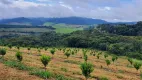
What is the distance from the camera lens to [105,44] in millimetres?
152125

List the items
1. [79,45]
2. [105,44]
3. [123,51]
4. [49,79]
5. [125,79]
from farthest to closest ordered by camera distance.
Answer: [79,45] < [105,44] < [123,51] < [125,79] < [49,79]

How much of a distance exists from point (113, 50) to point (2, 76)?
4174 inches

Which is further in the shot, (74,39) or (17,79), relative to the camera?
(74,39)

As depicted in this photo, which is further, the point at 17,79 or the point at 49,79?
the point at 49,79

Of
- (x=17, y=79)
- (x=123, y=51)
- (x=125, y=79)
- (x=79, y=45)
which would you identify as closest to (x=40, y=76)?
(x=17, y=79)

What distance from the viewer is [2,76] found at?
35531 mm

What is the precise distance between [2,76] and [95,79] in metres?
17.0

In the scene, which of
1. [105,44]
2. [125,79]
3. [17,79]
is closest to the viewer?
[17,79]

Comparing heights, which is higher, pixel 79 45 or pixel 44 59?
pixel 44 59

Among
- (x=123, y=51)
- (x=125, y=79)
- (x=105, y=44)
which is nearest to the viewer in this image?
(x=125, y=79)

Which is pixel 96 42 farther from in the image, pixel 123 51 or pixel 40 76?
pixel 40 76

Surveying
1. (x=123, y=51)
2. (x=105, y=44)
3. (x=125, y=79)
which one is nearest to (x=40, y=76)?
(x=125, y=79)

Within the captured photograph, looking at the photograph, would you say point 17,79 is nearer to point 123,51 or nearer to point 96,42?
point 123,51

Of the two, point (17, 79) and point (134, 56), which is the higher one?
point (17, 79)
